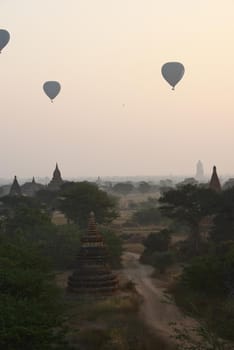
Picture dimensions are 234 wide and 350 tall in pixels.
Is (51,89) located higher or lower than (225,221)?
higher

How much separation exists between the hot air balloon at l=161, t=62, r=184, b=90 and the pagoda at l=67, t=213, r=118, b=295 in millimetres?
34483

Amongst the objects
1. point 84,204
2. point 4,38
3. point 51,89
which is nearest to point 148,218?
point 51,89

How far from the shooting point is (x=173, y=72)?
6762 centimetres

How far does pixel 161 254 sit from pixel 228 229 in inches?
203

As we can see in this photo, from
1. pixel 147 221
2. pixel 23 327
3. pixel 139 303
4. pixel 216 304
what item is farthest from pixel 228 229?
pixel 147 221

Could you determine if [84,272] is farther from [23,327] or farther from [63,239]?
[23,327]

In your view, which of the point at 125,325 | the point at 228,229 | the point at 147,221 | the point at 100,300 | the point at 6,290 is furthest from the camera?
the point at 147,221

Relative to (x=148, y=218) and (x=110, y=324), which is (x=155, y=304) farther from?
(x=148, y=218)

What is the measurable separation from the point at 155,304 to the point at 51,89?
47.0 meters

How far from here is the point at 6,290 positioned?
2255cm

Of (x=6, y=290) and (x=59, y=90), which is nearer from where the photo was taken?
(x=6, y=290)

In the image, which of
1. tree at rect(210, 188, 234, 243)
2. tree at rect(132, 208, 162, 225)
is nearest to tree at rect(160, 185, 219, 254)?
tree at rect(210, 188, 234, 243)

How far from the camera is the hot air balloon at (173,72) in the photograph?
6756 cm

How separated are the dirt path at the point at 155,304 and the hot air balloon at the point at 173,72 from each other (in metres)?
25.4
